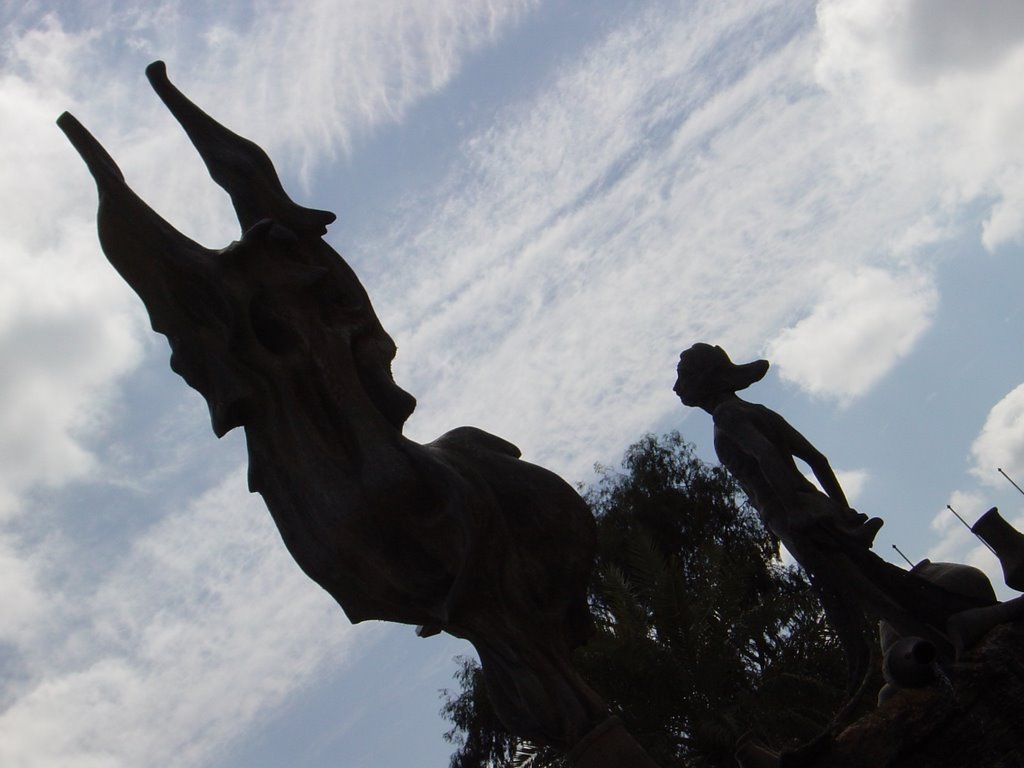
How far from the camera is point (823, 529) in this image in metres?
4.70

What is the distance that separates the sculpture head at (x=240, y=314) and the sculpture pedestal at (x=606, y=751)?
1269 mm

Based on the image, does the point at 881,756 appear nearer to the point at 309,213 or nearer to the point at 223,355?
the point at 223,355

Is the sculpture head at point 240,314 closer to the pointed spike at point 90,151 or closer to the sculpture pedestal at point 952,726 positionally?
the pointed spike at point 90,151

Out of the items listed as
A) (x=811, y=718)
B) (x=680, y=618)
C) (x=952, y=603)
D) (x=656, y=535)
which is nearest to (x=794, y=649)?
(x=811, y=718)

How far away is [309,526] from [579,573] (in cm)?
99

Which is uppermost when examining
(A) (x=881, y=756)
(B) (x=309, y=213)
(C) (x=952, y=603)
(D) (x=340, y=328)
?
(B) (x=309, y=213)

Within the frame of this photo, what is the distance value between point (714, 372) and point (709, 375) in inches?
1.2

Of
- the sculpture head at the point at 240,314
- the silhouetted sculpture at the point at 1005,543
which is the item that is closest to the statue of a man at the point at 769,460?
the silhouetted sculpture at the point at 1005,543

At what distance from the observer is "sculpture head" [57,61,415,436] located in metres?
3.60

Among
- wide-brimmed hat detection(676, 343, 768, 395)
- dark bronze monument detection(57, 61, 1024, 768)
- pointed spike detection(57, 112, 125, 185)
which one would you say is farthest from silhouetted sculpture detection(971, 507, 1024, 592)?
pointed spike detection(57, 112, 125, 185)

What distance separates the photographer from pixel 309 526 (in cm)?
348

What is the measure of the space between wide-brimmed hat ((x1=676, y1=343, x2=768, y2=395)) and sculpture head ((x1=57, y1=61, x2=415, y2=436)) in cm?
197

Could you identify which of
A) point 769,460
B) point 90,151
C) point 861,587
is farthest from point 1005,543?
point 90,151

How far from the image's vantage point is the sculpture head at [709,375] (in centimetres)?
533
